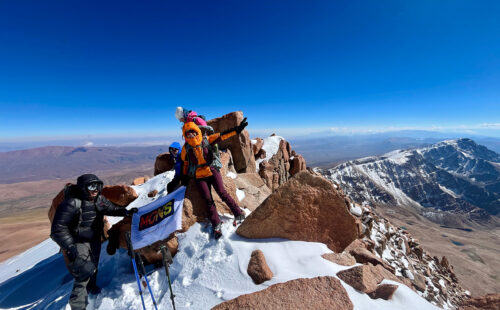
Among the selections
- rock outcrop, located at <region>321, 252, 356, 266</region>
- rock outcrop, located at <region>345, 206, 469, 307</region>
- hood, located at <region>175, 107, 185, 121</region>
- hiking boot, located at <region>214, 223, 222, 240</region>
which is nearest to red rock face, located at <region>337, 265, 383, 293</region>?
rock outcrop, located at <region>321, 252, 356, 266</region>

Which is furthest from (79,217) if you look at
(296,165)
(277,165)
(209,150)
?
(296,165)

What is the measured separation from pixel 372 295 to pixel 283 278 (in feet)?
8.33

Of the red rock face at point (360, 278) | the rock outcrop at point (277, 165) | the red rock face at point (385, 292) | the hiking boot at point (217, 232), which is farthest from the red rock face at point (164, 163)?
the red rock face at point (385, 292)

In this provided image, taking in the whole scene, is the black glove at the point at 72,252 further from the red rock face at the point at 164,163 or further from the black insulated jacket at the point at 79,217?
the red rock face at the point at 164,163

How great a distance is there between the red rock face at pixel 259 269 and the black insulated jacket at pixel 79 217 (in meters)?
5.15

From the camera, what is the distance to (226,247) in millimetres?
6691

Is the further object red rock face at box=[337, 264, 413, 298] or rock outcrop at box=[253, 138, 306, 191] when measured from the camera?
rock outcrop at box=[253, 138, 306, 191]

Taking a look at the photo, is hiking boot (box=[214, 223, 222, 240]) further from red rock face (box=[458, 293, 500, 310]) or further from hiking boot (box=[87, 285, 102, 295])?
red rock face (box=[458, 293, 500, 310])

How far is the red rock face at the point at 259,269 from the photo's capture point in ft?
17.7

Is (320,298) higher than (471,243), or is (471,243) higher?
(320,298)

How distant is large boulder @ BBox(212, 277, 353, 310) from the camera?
4.62m

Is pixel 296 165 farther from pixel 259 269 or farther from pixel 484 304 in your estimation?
pixel 259 269

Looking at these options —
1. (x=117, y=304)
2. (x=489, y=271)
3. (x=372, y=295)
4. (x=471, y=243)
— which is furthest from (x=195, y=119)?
(x=471, y=243)

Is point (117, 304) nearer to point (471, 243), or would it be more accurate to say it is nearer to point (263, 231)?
point (263, 231)
